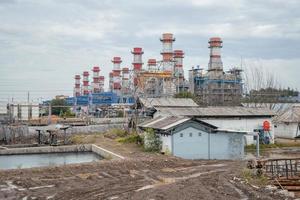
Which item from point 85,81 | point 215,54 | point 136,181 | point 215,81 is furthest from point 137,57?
point 136,181

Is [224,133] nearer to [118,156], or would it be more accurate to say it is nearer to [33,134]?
[118,156]

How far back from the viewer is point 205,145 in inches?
882

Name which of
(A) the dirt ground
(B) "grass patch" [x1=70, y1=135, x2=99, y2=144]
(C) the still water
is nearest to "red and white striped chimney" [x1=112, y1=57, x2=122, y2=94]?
(B) "grass patch" [x1=70, y1=135, x2=99, y2=144]

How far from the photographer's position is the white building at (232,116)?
26750 millimetres

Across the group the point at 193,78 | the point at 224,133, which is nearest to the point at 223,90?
the point at 193,78

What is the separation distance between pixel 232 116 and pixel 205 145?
18.7ft

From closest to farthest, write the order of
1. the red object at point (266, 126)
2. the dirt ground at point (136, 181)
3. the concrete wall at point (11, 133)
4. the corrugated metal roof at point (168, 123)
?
the dirt ground at point (136, 181), the corrugated metal roof at point (168, 123), the red object at point (266, 126), the concrete wall at point (11, 133)

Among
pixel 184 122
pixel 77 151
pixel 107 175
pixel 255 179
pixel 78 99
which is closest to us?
pixel 255 179

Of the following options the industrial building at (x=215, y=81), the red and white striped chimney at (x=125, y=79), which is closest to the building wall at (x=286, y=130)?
the industrial building at (x=215, y=81)

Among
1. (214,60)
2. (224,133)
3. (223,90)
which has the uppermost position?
(214,60)

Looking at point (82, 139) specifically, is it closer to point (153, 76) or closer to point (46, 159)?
point (46, 159)

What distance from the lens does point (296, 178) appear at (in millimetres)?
15234

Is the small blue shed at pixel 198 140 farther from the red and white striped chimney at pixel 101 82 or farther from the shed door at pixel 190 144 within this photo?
the red and white striped chimney at pixel 101 82

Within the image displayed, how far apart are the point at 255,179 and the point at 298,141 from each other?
1722 centimetres
